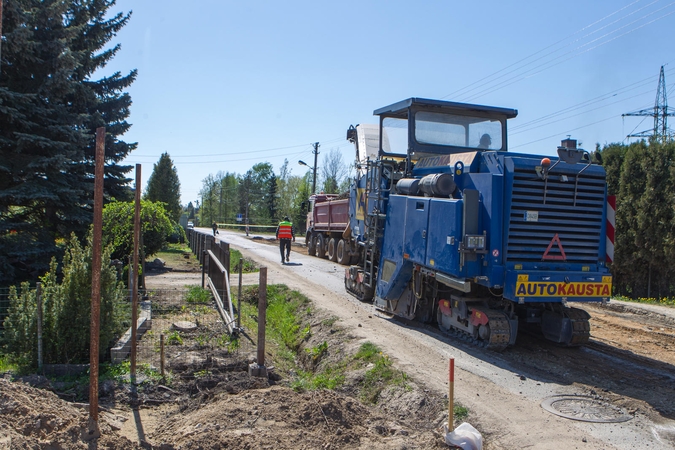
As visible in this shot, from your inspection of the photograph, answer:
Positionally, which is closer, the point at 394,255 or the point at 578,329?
the point at 578,329

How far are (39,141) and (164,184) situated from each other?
36.5 metres

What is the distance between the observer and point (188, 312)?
11102 mm

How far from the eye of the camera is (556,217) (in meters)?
7.83

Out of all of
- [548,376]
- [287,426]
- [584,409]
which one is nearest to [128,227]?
[287,426]

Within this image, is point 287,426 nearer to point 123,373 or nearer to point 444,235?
point 123,373

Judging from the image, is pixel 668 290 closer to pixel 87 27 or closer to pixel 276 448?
pixel 276 448

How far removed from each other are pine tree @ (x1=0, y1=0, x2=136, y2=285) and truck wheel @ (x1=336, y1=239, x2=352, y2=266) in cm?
924

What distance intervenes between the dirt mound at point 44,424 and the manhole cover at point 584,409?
430 cm

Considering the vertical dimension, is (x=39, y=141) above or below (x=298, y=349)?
above

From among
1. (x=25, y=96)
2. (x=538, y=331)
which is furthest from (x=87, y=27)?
(x=538, y=331)

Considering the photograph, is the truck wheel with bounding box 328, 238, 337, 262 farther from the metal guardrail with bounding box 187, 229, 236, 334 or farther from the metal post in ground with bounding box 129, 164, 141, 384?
the metal post in ground with bounding box 129, 164, 141, 384

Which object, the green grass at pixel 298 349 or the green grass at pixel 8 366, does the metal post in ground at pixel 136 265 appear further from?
the green grass at pixel 298 349

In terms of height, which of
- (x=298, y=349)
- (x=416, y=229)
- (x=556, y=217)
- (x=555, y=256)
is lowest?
(x=298, y=349)

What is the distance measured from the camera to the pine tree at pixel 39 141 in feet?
38.8
